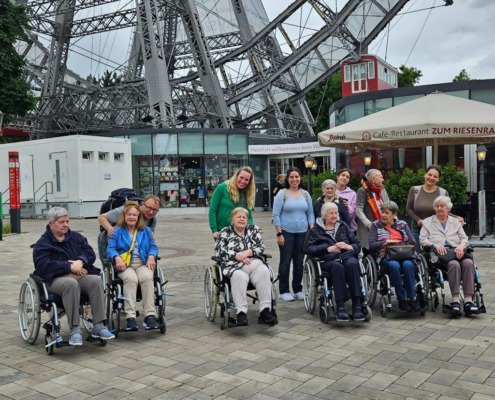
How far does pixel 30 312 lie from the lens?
5.43 metres

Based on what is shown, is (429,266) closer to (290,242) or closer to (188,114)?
(290,242)

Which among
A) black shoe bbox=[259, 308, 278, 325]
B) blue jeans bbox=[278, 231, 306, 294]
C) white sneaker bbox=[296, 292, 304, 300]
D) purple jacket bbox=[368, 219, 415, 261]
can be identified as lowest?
white sneaker bbox=[296, 292, 304, 300]

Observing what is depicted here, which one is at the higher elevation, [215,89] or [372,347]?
[215,89]

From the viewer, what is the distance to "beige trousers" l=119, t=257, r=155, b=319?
5.53m

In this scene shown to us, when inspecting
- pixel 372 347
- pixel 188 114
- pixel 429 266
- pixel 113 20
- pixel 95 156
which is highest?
pixel 113 20

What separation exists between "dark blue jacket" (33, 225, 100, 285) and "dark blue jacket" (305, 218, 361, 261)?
2.35 m

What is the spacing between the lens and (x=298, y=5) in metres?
40.6

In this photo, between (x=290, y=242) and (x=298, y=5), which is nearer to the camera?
(x=290, y=242)

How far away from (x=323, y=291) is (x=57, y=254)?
9.03 feet

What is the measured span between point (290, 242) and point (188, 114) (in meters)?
32.9

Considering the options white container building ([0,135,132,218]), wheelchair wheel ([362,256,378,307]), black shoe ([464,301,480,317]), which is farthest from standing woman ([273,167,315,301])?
white container building ([0,135,132,218])

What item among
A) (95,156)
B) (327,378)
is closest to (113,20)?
(95,156)

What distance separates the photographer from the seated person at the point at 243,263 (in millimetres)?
5715

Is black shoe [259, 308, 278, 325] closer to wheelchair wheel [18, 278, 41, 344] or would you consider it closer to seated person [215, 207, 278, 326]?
seated person [215, 207, 278, 326]
